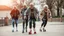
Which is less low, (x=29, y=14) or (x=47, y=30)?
(x=29, y=14)

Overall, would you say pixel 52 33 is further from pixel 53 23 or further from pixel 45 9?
pixel 45 9

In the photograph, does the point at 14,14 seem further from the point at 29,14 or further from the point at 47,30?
the point at 47,30

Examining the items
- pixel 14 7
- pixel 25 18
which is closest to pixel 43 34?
pixel 25 18

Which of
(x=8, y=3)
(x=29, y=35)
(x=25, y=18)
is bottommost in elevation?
(x=29, y=35)

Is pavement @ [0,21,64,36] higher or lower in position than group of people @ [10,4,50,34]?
lower

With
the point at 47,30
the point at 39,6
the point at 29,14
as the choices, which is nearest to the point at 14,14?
the point at 29,14

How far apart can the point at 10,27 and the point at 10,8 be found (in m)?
0.21

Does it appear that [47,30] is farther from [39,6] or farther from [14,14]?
[14,14]

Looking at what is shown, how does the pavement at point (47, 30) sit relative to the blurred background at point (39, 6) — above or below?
below

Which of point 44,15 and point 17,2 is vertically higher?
point 17,2

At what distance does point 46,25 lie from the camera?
215 cm

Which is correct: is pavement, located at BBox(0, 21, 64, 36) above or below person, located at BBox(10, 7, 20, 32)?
below

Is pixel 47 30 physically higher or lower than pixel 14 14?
lower

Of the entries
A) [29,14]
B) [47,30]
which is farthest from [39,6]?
Result: [47,30]
